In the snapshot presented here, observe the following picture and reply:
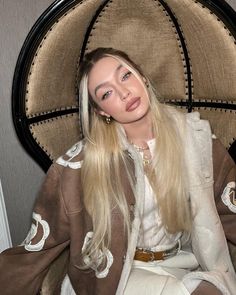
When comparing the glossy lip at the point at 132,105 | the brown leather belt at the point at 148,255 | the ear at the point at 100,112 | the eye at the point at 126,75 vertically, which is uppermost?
the eye at the point at 126,75

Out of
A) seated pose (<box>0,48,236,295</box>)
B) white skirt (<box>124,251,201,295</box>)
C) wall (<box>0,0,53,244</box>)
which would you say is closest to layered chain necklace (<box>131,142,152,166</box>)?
seated pose (<box>0,48,236,295</box>)

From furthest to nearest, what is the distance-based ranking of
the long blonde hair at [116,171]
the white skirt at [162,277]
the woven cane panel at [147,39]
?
the woven cane panel at [147,39] → the long blonde hair at [116,171] → the white skirt at [162,277]

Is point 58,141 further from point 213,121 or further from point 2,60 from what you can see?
point 213,121

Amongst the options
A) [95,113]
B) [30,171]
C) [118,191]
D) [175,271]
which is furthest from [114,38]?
[175,271]

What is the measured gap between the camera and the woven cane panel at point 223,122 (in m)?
1.44

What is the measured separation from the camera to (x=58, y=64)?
1428mm

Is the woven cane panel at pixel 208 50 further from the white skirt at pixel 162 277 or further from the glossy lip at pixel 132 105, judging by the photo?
the white skirt at pixel 162 277

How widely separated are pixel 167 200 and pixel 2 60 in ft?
2.62

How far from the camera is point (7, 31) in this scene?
5.07ft

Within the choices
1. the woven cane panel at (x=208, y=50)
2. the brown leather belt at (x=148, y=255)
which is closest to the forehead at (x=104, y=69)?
the woven cane panel at (x=208, y=50)

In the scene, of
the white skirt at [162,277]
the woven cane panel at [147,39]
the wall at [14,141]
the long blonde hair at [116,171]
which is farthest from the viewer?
the wall at [14,141]

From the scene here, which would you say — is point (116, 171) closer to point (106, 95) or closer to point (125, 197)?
point (125, 197)

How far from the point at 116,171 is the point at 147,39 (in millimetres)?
483

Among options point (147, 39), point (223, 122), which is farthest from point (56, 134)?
point (223, 122)
